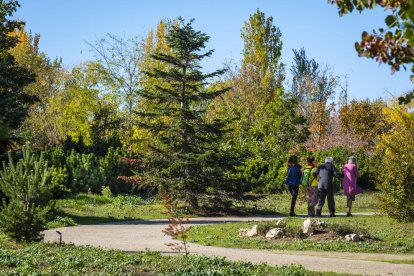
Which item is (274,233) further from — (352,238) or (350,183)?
(350,183)

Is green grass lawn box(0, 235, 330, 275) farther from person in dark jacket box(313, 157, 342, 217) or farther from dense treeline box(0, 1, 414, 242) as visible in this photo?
person in dark jacket box(313, 157, 342, 217)

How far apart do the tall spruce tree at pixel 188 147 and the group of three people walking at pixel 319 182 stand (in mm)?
2085

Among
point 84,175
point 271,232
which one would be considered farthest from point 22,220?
point 84,175

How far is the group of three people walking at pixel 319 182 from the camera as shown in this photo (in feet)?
67.2

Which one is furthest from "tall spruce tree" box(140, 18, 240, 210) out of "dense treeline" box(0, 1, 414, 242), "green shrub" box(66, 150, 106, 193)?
"green shrub" box(66, 150, 106, 193)

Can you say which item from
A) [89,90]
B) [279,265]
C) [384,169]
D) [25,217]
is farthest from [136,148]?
[279,265]

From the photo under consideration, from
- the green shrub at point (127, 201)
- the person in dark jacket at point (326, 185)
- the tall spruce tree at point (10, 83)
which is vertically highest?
the tall spruce tree at point (10, 83)

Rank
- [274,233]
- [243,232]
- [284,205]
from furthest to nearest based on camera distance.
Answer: [284,205] → [243,232] → [274,233]

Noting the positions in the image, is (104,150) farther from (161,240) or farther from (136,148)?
(161,240)

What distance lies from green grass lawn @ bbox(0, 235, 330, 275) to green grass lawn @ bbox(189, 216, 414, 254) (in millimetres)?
3083

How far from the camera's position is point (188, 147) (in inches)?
866

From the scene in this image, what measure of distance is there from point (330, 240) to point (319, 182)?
686 cm

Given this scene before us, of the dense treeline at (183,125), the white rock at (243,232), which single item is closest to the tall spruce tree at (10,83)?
the dense treeline at (183,125)

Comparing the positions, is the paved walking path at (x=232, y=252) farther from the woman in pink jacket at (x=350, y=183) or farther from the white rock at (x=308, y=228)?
the woman in pink jacket at (x=350, y=183)
